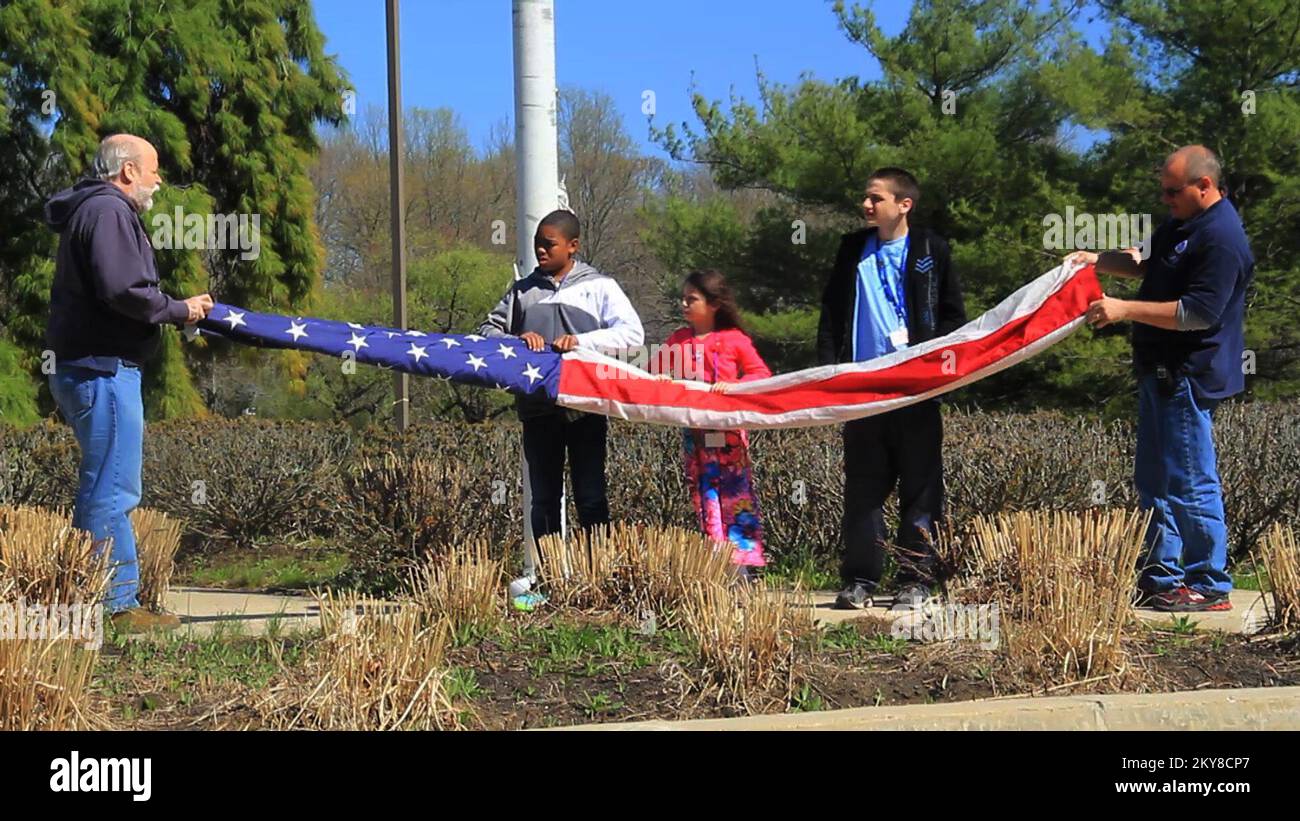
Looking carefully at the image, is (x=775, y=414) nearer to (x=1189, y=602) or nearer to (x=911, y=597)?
(x=911, y=597)

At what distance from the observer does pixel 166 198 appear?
19859mm

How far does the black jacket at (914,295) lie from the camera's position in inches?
275

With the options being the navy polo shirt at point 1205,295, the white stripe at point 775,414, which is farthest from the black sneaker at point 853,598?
the navy polo shirt at point 1205,295

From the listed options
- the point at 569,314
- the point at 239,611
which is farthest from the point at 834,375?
the point at 239,611

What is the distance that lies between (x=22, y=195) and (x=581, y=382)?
54.3ft

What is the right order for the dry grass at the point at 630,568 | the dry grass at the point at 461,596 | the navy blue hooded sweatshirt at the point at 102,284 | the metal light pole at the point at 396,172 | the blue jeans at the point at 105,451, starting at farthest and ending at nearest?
1. the metal light pole at the point at 396,172
2. the blue jeans at the point at 105,451
3. the navy blue hooded sweatshirt at the point at 102,284
4. the dry grass at the point at 630,568
5. the dry grass at the point at 461,596

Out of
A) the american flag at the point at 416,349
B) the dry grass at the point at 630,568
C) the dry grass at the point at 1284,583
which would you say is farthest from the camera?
the american flag at the point at 416,349

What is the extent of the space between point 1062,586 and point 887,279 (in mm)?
2171

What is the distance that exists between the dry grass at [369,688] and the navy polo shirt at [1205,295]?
12.4 ft

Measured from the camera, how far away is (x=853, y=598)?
23.0 feet

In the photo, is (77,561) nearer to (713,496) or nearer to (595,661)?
(595,661)

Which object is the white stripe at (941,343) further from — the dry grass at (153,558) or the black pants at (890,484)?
the dry grass at (153,558)
